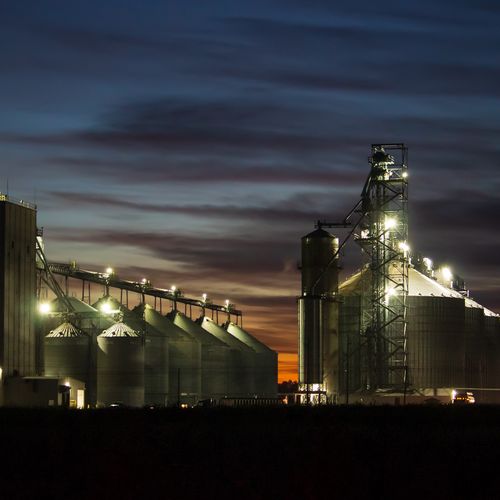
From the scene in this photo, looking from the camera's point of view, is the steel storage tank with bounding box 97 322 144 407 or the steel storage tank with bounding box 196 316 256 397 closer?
the steel storage tank with bounding box 97 322 144 407

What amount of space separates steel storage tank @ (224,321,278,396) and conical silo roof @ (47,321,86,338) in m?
40.0

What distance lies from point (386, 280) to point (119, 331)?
81.7ft

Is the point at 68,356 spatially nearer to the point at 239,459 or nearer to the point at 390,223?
the point at 390,223

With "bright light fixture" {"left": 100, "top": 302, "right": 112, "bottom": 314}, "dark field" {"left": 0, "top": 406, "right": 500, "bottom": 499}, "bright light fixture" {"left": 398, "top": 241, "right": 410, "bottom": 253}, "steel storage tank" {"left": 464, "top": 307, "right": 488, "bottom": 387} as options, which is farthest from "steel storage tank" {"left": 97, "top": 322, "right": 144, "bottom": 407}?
"dark field" {"left": 0, "top": 406, "right": 500, "bottom": 499}

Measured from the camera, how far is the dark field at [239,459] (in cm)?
3738

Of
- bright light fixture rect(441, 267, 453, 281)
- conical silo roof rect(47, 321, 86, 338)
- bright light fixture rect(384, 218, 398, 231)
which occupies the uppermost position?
bright light fixture rect(384, 218, 398, 231)

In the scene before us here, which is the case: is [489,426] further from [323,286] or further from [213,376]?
[213,376]

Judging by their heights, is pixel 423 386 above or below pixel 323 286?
below

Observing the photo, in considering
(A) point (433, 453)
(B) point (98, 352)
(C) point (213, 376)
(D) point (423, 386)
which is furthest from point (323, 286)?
(A) point (433, 453)

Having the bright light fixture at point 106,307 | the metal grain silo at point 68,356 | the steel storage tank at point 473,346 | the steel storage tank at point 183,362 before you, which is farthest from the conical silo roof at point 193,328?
the steel storage tank at point 473,346

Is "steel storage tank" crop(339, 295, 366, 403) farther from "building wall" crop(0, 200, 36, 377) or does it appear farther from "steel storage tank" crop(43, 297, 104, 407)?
"building wall" crop(0, 200, 36, 377)

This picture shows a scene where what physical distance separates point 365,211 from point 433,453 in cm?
5934

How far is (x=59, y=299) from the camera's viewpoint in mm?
113062

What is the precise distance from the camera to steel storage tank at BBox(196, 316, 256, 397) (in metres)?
144
